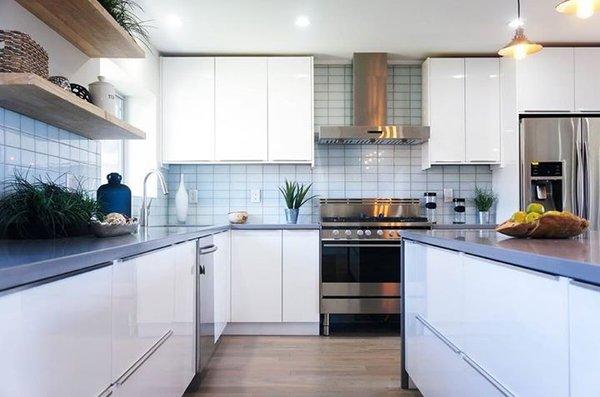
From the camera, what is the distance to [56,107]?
69.8 inches

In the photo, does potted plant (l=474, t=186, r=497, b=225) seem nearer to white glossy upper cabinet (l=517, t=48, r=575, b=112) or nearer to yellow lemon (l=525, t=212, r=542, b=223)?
white glossy upper cabinet (l=517, t=48, r=575, b=112)

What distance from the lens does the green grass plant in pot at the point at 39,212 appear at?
1610mm

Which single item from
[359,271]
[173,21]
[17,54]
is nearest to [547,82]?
[359,271]

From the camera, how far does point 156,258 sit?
1.66 metres

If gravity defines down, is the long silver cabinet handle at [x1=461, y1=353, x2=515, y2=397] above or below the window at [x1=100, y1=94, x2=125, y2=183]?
below

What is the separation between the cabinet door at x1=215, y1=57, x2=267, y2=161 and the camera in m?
3.79

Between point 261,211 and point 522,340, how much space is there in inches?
124

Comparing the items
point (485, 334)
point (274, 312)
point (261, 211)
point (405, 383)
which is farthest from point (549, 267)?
point (261, 211)

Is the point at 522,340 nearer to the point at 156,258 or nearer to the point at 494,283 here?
the point at 494,283

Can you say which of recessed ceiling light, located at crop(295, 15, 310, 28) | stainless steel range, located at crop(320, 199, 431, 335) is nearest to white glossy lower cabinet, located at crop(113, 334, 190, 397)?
stainless steel range, located at crop(320, 199, 431, 335)

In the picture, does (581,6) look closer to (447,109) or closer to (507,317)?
(507,317)

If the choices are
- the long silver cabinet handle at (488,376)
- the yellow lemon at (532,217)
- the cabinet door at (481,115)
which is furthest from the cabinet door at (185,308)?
the cabinet door at (481,115)

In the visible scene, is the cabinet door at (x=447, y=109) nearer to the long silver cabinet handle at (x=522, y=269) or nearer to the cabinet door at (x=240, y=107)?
the cabinet door at (x=240, y=107)

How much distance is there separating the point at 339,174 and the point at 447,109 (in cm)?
111
